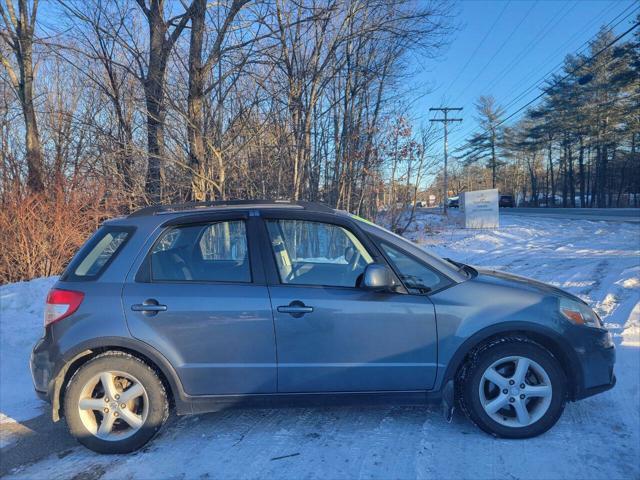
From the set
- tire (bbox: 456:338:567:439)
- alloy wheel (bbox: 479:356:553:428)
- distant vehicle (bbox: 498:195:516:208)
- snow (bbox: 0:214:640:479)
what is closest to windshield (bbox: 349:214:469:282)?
tire (bbox: 456:338:567:439)

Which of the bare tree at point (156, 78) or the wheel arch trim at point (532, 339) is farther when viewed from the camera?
the bare tree at point (156, 78)

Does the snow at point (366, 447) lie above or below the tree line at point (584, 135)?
below

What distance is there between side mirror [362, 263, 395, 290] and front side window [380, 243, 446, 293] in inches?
8.5

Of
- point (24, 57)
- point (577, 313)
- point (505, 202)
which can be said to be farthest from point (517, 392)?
point (505, 202)

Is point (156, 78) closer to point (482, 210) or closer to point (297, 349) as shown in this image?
point (297, 349)

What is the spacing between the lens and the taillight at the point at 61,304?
313 centimetres

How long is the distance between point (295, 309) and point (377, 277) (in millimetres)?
608

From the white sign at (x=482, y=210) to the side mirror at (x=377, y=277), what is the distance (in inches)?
735

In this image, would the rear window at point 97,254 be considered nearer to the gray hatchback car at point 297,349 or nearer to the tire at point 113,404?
the gray hatchback car at point 297,349

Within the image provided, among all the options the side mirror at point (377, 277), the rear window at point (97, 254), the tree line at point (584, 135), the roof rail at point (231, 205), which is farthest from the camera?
the tree line at point (584, 135)

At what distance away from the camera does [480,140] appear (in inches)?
2500

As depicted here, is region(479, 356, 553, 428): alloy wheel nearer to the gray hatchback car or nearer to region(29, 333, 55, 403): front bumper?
the gray hatchback car

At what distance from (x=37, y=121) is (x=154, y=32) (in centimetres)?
634

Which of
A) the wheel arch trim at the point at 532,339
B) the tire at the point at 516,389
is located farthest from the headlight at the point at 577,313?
the tire at the point at 516,389
